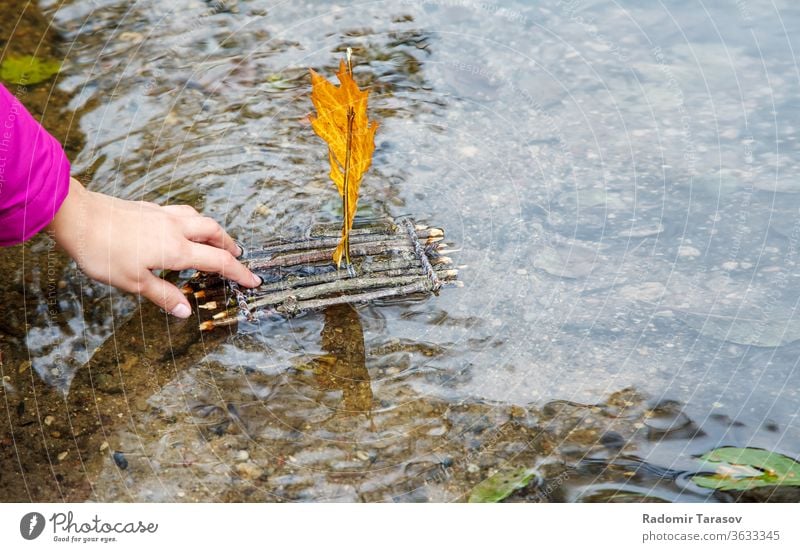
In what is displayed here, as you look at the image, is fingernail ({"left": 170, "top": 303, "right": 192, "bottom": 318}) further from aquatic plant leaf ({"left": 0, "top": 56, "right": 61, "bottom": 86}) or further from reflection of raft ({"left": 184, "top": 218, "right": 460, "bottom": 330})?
aquatic plant leaf ({"left": 0, "top": 56, "right": 61, "bottom": 86})

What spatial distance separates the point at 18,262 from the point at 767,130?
3.24 m

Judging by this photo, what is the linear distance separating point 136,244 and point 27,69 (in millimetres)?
2049

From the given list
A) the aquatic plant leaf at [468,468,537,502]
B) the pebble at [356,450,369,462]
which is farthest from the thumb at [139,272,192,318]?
the aquatic plant leaf at [468,468,537,502]

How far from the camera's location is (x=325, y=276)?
320 centimetres

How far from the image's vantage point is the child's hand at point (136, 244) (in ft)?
9.34

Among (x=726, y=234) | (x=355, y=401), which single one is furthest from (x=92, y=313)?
(x=726, y=234)

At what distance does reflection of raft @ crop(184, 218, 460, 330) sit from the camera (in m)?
3.13

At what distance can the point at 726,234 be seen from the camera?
341cm

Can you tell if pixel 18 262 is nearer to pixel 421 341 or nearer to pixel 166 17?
pixel 421 341

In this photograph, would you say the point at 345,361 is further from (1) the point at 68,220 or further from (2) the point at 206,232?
(1) the point at 68,220

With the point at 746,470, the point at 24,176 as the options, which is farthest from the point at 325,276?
the point at 746,470

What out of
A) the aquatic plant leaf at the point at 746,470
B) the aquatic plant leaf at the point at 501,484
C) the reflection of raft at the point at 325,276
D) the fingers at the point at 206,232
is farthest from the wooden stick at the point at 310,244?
the aquatic plant leaf at the point at 746,470

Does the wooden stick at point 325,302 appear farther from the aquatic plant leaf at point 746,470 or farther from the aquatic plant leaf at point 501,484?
the aquatic plant leaf at point 746,470

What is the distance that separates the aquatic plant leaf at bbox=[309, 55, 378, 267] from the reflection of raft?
28 centimetres
